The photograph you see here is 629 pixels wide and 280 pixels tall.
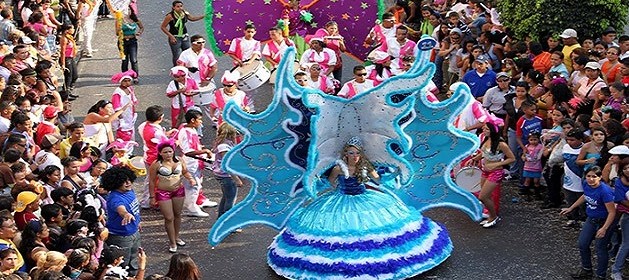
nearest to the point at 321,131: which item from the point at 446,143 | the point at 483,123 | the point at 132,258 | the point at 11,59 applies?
the point at 446,143

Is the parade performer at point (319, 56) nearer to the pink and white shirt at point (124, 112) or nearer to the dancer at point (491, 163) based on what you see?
the pink and white shirt at point (124, 112)

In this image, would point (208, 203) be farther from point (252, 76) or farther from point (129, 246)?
point (129, 246)

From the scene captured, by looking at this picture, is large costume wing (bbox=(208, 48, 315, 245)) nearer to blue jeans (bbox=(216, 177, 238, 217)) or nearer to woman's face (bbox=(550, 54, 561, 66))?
blue jeans (bbox=(216, 177, 238, 217))

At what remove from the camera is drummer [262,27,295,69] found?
15.6 m

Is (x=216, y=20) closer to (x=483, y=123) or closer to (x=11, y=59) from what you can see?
(x=11, y=59)

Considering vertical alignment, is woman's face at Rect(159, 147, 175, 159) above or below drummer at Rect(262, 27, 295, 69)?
above

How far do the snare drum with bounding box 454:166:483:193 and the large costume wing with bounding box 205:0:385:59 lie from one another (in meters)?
4.68

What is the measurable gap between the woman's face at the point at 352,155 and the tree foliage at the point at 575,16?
565 cm

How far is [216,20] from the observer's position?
15828 mm

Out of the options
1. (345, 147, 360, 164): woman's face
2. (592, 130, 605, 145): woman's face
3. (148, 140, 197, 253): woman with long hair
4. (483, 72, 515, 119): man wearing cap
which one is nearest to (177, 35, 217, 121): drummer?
(483, 72, 515, 119): man wearing cap

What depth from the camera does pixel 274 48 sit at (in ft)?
51.4

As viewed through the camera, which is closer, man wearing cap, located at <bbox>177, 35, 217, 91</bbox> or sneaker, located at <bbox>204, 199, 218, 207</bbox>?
sneaker, located at <bbox>204, 199, 218, 207</bbox>

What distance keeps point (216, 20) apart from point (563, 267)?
699 cm

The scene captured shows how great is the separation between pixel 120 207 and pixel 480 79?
5.93 metres
